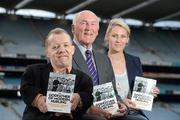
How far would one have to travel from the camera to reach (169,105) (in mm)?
11148

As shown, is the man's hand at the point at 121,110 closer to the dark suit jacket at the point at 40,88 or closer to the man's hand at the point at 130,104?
the man's hand at the point at 130,104

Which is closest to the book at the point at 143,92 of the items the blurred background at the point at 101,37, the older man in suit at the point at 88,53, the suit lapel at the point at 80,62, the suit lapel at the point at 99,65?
the older man in suit at the point at 88,53

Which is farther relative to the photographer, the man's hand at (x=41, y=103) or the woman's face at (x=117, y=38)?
the woman's face at (x=117, y=38)

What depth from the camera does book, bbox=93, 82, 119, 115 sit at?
2711mm

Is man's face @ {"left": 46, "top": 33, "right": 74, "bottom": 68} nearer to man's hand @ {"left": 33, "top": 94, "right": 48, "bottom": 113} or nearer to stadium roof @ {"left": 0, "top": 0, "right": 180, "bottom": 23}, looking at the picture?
man's hand @ {"left": 33, "top": 94, "right": 48, "bottom": 113}

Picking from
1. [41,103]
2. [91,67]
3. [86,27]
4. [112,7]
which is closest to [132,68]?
[91,67]

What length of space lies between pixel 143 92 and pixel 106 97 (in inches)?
11.6

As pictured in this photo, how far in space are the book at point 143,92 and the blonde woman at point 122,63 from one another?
3 centimetres

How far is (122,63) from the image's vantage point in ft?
9.96

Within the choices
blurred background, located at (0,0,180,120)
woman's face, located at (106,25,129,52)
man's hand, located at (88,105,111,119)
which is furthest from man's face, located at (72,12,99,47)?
blurred background, located at (0,0,180,120)

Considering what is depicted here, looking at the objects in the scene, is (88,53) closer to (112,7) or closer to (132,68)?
(132,68)

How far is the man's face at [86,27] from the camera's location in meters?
2.83

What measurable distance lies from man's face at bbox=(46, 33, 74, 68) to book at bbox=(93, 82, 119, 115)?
0.35m

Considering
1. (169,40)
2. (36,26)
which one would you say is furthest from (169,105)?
(36,26)
